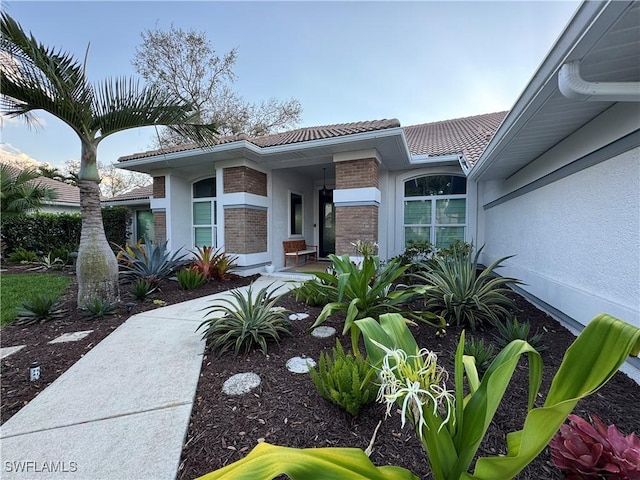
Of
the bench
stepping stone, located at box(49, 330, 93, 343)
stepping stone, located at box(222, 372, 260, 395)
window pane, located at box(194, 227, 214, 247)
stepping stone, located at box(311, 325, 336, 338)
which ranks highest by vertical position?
window pane, located at box(194, 227, 214, 247)

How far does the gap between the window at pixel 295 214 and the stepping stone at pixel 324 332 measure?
6.37 m

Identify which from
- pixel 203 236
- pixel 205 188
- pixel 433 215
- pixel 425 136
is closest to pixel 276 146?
pixel 205 188

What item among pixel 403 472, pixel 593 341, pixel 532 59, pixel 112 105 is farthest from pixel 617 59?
pixel 112 105

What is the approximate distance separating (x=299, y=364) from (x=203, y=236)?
7.30 metres

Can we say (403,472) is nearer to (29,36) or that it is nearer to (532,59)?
(29,36)

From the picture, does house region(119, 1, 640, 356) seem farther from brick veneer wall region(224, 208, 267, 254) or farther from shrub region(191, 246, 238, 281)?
shrub region(191, 246, 238, 281)

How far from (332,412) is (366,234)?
5.02 meters

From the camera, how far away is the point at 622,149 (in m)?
2.70

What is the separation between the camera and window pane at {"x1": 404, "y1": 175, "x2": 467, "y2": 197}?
7988 millimetres

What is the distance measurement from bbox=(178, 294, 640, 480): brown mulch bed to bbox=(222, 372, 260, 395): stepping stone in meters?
0.06

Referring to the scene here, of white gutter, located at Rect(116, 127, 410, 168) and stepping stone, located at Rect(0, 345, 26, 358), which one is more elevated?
white gutter, located at Rect(116, 127, 410, 168)

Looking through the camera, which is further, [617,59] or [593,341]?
[617,59]

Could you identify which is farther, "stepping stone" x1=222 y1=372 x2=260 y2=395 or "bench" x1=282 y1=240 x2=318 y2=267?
"bench" x1=282 y1=240 x2=318 y2=267

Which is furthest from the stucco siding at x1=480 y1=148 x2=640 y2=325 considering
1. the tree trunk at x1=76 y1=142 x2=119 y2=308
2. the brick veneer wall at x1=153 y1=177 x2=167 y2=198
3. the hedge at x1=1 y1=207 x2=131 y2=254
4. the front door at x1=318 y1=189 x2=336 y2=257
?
the hedge at x1=1 y1=207 x2=131 y2=254
